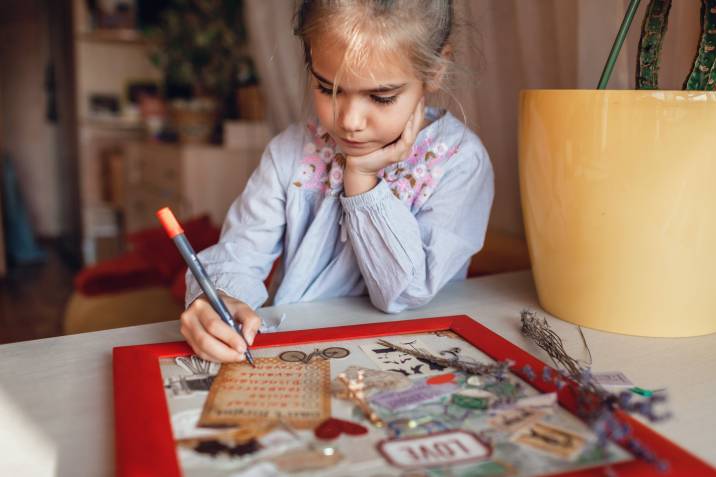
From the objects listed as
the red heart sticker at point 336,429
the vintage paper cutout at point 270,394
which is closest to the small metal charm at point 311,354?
the vintage paper cutout at point 270,394

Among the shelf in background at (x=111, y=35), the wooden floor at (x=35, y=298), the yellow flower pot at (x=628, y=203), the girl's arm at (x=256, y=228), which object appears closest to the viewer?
the yellow flower pot at (x=628, y=203)

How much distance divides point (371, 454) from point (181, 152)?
2085 millimetres

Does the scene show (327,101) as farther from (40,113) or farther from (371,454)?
(40,113)

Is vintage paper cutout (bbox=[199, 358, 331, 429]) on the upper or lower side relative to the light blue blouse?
lower

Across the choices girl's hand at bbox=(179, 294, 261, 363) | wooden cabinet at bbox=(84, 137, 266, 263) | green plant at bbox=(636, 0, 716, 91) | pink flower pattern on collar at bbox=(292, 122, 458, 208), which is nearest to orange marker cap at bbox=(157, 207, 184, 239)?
girl's hand at bbox=(179, 294, 261, 363)

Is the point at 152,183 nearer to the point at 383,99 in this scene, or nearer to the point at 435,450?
the point at 383,99

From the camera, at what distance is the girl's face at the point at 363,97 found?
66 centimetres

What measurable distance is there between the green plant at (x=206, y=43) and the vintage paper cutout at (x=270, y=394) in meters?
2.02

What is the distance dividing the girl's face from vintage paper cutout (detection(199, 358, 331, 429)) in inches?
10.9

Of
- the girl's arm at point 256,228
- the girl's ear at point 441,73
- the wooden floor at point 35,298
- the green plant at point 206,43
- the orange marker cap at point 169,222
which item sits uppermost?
the green plant at point 206,43

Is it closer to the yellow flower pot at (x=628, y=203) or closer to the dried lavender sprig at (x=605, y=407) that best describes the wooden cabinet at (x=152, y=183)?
the yellow flower pot at (x=628, y=203)

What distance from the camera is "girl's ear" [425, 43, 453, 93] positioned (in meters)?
0.72

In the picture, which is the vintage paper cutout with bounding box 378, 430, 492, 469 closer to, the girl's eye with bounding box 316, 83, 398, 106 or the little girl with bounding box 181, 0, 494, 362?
the little girl with bounding box 181, 0, 494, 362

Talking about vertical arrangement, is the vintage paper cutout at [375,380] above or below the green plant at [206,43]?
below
